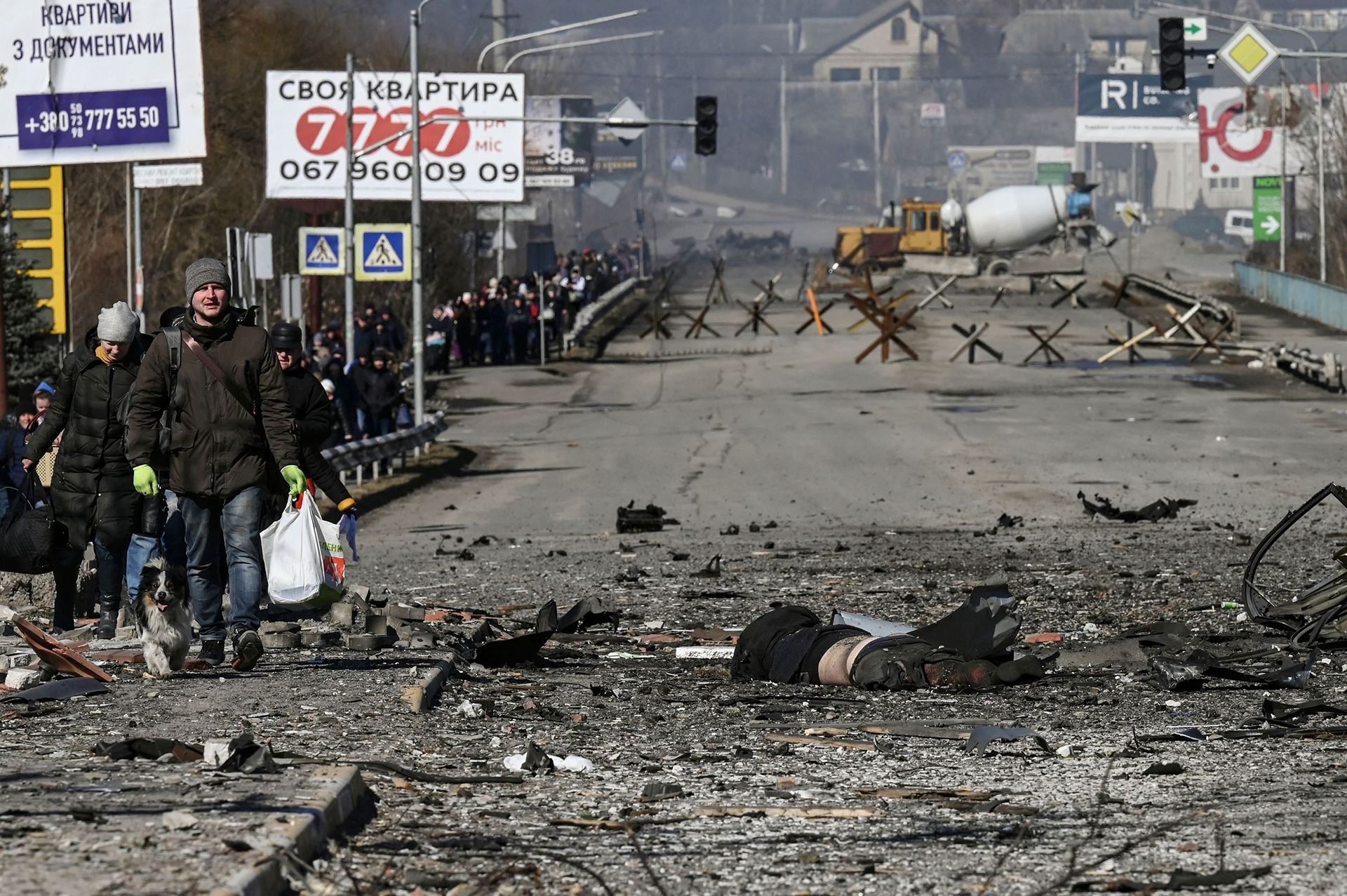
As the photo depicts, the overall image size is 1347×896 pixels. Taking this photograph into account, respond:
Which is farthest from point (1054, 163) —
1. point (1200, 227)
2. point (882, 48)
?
point (882, 48)

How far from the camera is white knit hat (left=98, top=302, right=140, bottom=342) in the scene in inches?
440

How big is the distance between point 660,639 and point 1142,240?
108m

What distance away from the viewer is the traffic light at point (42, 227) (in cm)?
2794

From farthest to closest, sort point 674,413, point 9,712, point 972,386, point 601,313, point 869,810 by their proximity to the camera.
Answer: point 601,313 → point 972,386 → point 674,413 → point 9,712 → point 869,810

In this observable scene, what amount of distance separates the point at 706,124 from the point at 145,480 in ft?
97.7

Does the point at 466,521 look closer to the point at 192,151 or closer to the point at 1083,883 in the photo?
the point at 192,151

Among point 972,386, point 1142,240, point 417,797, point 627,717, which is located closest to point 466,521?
point 627,717

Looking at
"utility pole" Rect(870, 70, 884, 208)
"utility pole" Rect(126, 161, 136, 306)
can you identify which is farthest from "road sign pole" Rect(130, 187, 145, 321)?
"utility pole" Rect(870, 70, 884, 208)

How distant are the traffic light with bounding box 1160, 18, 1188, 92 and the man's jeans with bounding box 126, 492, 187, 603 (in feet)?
88.4

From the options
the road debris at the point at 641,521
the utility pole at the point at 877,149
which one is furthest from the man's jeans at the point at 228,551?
the utility pole at the point at 877,149

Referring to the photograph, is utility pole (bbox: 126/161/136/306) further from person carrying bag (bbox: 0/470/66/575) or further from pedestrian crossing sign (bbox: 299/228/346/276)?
person carrying bag (bbox: 0/470/66/575)

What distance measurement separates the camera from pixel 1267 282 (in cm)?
6366

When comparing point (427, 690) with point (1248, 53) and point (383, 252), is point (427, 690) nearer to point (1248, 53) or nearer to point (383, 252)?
point (383, 252)

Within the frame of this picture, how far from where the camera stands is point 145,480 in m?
9.94
